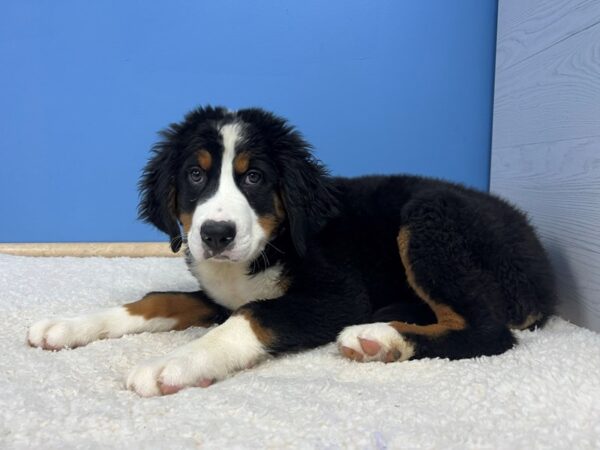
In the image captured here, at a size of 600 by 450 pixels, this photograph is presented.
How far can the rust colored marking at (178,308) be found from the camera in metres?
2.21

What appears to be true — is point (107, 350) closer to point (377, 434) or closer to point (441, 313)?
point (377, 434)

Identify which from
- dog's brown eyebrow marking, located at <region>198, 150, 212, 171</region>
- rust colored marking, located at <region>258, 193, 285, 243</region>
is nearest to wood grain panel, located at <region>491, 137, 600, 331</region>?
rust colored marking, located at <region>258, 193, 285, 243</region>

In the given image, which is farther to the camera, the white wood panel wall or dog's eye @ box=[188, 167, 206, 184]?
the white wood panel wall

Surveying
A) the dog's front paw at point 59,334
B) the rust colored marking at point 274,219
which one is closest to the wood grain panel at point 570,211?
the rust colored marking at point 274,219

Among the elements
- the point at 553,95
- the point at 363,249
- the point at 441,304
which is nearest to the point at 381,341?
the point at 441,304

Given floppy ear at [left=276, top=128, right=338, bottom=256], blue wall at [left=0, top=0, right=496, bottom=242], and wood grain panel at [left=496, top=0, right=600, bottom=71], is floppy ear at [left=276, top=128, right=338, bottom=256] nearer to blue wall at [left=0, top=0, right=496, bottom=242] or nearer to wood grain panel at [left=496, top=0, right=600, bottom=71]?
wood grain panel at [left=496, top=0, right=600, bottom=71]

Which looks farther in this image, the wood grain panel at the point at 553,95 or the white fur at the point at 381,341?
the wood grain panel at the point at 553,95

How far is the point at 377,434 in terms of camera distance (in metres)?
1.24

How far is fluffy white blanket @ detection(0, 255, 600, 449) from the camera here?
1.23m

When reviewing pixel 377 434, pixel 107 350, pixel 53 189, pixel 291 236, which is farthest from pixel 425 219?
pixel 53 189

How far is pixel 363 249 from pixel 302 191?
15.4 inches

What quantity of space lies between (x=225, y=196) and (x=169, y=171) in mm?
370

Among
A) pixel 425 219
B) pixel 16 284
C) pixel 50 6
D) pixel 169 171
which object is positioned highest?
pixel 50 6

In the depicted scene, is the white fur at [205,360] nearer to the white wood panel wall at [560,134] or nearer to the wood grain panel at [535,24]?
the white wood panel wall at [560,134]
